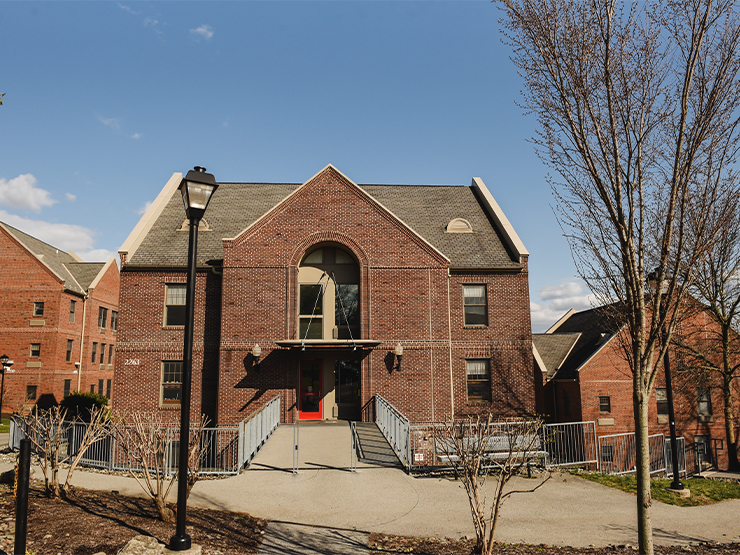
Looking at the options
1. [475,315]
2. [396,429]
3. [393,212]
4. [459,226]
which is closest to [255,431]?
[396,429]

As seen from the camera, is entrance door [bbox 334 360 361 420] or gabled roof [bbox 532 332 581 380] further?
gabled roof [bbox 532 332 581 380]

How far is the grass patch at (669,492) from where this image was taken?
1259 centimetres

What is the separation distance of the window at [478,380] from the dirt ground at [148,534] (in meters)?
11.4

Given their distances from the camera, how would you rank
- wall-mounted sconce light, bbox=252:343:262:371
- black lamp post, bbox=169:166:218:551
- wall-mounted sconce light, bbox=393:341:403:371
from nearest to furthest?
black lamp post, bbox=169:166:218:551 < wall-mounted sconce light, bbox=252:343:262:371 < wall-mounted sconce light, bbox=393:341:403:371

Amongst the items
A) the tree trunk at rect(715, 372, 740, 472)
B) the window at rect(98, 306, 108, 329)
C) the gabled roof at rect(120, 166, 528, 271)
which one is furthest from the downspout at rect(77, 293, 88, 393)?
the tree trunk at rect(715, 372, 740, 472)

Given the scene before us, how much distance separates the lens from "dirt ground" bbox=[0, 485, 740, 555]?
7.42m

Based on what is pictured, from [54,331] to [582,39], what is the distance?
36062 mm

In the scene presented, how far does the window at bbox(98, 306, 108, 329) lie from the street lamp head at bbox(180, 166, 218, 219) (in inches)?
1481

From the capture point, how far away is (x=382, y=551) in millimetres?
7887

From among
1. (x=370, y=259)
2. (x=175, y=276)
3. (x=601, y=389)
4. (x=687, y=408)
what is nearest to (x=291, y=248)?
(x=370, y=259)

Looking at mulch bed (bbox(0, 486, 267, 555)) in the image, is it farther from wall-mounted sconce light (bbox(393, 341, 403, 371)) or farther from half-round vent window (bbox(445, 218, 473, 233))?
half-round vent window (bbox(445, 218, 473, 233))

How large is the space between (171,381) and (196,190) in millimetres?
14837

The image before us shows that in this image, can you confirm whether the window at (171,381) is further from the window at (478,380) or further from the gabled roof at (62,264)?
the gabled roof at (62,264)

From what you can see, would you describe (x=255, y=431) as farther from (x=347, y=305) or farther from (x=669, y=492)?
(x=669, y=492)
